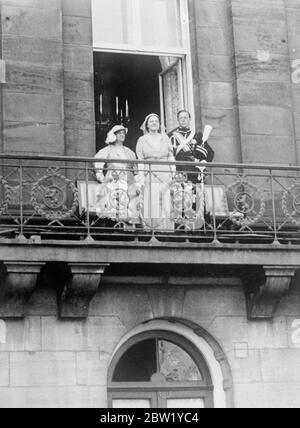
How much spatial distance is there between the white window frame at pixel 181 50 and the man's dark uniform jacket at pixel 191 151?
4.01 ft

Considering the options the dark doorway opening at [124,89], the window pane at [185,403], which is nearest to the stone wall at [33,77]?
the dark doorway opening at [124,89]

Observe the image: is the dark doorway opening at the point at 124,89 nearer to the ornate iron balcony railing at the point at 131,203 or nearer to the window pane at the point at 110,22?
the window pane at the point at 110,22

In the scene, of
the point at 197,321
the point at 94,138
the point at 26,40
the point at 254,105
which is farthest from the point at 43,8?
the point at 197,321

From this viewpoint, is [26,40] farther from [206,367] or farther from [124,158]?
[206,367]

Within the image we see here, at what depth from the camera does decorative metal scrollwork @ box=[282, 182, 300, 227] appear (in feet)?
56.2

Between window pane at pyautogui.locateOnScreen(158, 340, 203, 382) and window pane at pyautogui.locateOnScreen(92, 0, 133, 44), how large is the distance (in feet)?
15.4

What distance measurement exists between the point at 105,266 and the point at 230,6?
5.08m

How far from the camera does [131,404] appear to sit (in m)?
17.0

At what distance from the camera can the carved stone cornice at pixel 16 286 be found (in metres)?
15.9

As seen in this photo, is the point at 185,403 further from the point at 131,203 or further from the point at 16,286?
the point at 16,286

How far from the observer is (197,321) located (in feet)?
56.3

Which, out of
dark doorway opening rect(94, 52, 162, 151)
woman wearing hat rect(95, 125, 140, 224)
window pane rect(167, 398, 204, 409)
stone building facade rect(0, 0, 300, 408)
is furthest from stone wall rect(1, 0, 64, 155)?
window pane rect(167, 398, 204, 409)

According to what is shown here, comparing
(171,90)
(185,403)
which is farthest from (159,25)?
(185,403)

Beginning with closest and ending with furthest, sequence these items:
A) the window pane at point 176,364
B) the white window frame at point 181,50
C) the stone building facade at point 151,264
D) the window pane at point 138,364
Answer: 1. the stone building facade at point 151,264
2. the window pane at point 138,364
3. the window pane at point 176,364
4. the white window frame at point 181,50
